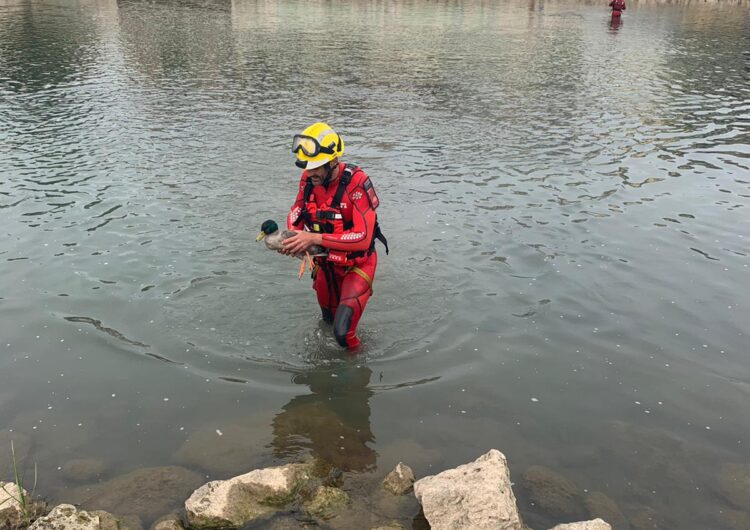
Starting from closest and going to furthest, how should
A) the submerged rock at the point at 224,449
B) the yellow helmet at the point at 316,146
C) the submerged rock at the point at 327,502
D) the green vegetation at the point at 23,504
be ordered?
1. the green vegetation at the point at 23,504
2. the submerged rock at the point at 327,502
3. the submerged rock at the point at 224,449
4. the yellow helmet at the point at 316,146

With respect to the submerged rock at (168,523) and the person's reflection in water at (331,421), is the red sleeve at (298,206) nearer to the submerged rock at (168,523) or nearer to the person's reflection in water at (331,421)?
the person's reflection in water at (331,421)

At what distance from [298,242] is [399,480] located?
10.1 ft

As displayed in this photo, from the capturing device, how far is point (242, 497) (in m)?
6.51

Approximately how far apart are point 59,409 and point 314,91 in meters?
21.8

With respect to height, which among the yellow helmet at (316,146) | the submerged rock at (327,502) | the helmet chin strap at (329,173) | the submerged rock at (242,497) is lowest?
the submerged rock at (327,502)

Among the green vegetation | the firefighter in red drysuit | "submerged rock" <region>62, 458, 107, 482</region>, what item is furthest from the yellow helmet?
the green vegetation

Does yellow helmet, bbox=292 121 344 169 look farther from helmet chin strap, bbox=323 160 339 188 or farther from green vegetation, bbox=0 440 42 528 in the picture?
green vegetation, bbox=0 440 42 528

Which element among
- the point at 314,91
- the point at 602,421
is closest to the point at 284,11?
the point at 314,91

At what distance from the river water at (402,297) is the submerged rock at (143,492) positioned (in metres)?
0.10

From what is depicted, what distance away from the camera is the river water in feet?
25.8

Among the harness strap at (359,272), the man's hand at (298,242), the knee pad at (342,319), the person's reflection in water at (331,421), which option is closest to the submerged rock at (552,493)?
the person's reflection in water at (331,421)

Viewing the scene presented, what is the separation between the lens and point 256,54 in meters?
36.9

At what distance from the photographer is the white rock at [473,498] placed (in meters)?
5.95

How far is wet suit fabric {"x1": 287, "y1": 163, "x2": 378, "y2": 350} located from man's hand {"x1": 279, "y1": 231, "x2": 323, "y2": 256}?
0.66ft
